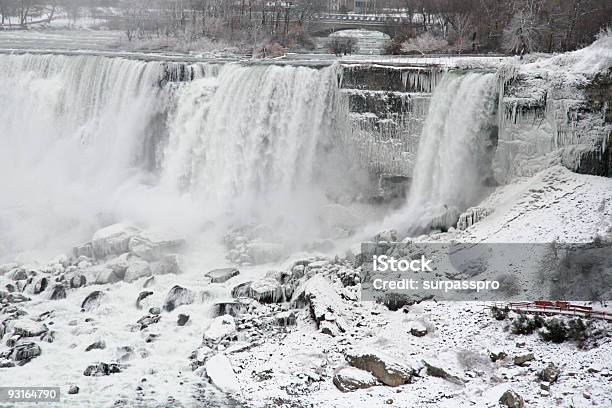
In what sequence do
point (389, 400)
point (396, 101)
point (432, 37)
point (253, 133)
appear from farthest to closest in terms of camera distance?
1. point (432, 37)
2. point (253, 133)
3. point (396, 101)
4. point (389, 400)

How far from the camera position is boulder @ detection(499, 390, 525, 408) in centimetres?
1484

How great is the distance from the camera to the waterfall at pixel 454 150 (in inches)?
974

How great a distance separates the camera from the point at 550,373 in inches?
609

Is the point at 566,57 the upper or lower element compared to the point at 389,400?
upper

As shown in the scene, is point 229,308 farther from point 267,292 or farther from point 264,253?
point 264,253

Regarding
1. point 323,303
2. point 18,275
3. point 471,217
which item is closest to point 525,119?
point 471,217

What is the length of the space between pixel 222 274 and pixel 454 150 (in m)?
9.55

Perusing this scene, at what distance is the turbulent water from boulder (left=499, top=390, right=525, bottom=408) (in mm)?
13972

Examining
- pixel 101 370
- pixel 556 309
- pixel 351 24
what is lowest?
pixel 101 370

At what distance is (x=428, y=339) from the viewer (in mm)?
18016

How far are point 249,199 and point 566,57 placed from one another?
13726 mm

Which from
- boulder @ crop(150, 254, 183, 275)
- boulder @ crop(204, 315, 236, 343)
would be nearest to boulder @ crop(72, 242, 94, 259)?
boulder @ crop(150, 254, 183, 275)

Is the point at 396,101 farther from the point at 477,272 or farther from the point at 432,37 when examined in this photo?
the point at 432,37

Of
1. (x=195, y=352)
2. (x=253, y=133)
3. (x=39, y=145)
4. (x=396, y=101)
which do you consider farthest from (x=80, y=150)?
(x=195, y=352)
